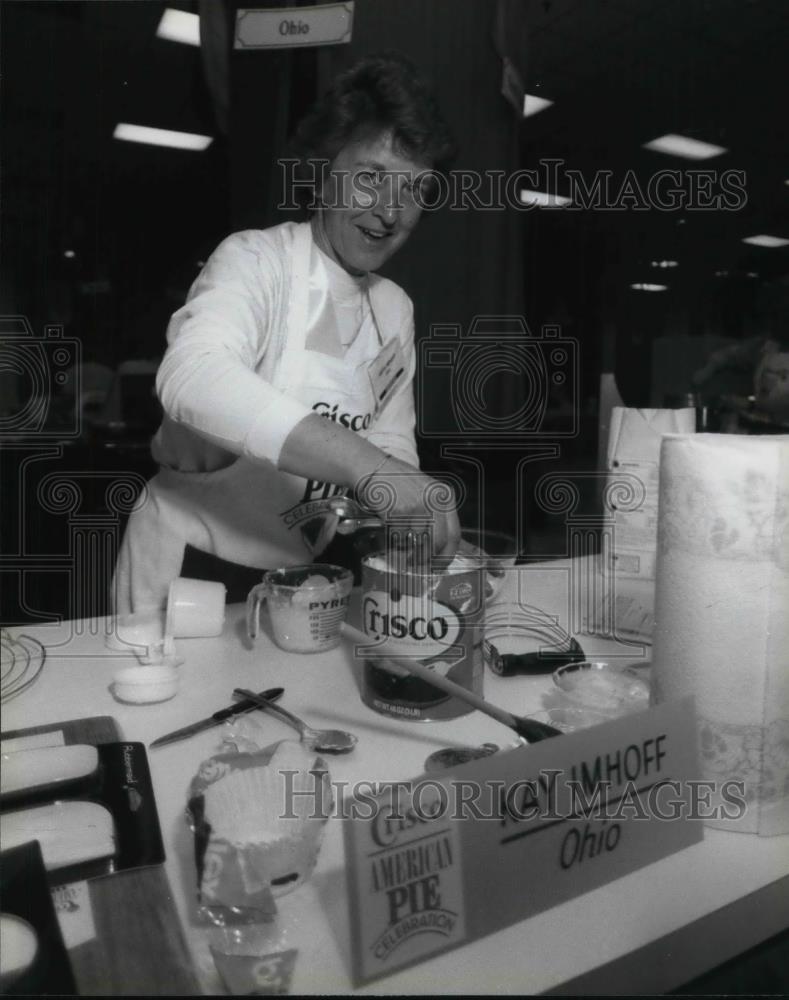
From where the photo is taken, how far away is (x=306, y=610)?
873 mm

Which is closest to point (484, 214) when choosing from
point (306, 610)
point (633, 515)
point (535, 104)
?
point (535, 104)

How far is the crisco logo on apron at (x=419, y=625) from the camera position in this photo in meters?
0.65

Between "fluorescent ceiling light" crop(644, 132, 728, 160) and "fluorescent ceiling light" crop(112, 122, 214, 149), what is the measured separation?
7.15 ft

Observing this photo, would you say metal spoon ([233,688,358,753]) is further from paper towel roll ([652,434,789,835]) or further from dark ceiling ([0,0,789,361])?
dark ceiling ([0,0,789,361])

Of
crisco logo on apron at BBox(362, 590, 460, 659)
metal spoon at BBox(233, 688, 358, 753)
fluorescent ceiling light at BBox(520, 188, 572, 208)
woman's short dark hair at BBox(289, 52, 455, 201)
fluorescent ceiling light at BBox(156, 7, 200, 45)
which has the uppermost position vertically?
fluorescent ceiling light at BBox(156, 7, 200, 45)

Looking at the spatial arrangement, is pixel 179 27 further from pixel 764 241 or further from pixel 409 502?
pixel 764 241

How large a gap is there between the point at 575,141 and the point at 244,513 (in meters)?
2.84

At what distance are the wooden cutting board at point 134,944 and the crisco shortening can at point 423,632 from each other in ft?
0.89

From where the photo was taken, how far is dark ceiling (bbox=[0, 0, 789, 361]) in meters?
2.82

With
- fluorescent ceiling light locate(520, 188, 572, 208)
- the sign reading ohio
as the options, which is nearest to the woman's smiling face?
the sign reading ohio

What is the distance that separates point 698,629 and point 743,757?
0.32 feet

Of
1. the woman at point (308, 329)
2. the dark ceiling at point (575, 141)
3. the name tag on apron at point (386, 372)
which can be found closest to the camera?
the woman at point (308, 329)

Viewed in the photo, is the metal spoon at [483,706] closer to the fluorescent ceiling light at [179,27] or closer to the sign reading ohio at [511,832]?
the sign reading ohio at [511,832]

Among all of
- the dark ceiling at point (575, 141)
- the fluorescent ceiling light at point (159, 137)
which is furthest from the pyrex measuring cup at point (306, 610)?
the fluorescent ceiling light at point (159, 137)
